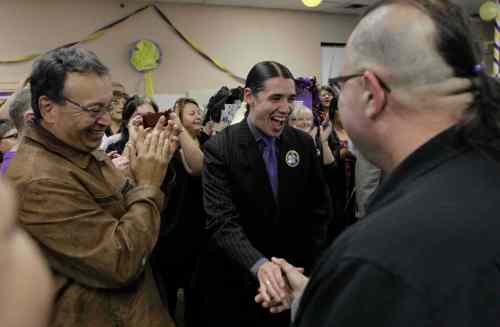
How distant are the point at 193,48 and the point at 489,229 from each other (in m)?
6.41

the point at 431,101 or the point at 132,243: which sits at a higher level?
the point at 431,101

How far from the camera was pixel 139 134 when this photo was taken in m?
1.41

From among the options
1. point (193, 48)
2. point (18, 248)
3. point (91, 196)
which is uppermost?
point (193, 48)

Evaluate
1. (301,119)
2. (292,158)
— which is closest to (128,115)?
(301,119)

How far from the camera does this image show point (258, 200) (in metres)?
1.71

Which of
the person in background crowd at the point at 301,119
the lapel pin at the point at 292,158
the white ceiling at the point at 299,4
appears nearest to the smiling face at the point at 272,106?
the lapel pin at the point at 292,158

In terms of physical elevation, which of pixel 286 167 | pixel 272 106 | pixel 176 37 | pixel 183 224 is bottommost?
pixel 183 224

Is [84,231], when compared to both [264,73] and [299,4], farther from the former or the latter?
[299,4]

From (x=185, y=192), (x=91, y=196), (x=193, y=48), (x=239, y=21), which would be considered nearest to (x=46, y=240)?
(x=91, y=196)

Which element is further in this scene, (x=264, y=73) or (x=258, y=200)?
(x=264, y=73)

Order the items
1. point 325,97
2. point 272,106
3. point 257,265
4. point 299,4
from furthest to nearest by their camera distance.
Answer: point 299,4 < point 325,97 < point 272,106 < point 257,265

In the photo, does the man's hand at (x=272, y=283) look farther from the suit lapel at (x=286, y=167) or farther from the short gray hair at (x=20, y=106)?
the short gray hair at (x=20, y=106)

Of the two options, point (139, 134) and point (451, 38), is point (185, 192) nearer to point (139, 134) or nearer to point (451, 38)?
point (139, 134)

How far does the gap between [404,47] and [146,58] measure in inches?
233
